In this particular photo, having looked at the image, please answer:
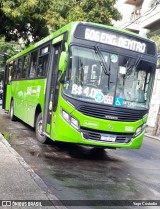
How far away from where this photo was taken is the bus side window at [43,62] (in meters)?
9.73

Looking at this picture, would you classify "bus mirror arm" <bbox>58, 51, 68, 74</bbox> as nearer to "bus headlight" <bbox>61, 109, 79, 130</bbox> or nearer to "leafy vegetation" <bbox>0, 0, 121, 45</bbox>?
"bus headlight" <bbox>61, 109, 79, 130</bbox>

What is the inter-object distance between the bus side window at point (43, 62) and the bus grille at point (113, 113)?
102 inches

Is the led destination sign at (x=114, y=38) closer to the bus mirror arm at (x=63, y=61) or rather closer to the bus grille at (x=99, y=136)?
the bus mirror arm at (x=63, y=61)

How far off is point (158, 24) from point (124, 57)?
18.6 m

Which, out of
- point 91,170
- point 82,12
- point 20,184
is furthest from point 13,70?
point 20,184

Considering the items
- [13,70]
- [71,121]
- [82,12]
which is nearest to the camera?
[71,121]

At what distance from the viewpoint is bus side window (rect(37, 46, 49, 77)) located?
973cm

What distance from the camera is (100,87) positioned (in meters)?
7.78

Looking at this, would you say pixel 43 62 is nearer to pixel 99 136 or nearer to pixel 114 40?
pixel 114 40

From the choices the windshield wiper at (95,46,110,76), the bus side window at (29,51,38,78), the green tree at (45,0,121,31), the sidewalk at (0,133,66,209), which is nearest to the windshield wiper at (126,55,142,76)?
the windshield wiper at (95,46,110,76)

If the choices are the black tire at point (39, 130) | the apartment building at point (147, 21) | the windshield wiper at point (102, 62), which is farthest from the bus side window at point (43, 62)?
the apartment building at point (147, 21)

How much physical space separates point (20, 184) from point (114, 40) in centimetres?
449

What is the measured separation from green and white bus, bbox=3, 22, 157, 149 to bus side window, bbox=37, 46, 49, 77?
96 cm

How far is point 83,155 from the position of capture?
888 centimetres
